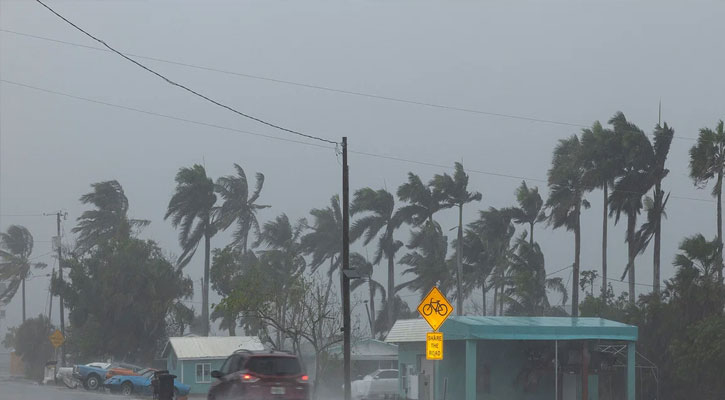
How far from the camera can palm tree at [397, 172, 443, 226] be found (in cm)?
8488

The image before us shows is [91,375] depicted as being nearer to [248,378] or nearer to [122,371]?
[122,371]

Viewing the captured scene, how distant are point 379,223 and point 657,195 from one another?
106ft

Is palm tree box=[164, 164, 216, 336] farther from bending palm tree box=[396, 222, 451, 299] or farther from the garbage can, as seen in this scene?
the garbage can

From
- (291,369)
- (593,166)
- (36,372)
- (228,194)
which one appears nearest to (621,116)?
(593,166)

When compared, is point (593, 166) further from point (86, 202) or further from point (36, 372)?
point (36, 372)

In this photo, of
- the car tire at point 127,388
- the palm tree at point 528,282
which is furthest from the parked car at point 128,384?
the palm tree at point 528,282

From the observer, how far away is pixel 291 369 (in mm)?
24953

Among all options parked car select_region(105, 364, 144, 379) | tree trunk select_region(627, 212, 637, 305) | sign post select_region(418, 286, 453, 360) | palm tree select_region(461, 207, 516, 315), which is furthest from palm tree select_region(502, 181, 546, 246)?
sign post select_region(418, 286, 453, 360)

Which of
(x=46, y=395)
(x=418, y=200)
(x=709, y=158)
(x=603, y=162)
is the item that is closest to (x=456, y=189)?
(x=418, y=200)

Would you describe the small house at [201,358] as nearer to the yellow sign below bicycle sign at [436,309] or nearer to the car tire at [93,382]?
the car tire at [93,382]

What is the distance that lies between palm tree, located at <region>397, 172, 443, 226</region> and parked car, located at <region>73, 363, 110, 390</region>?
35.5m

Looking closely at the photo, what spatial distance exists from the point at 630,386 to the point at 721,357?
3.77 m

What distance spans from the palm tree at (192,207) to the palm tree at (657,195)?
38.6m

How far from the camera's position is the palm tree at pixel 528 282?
79.8 metres
